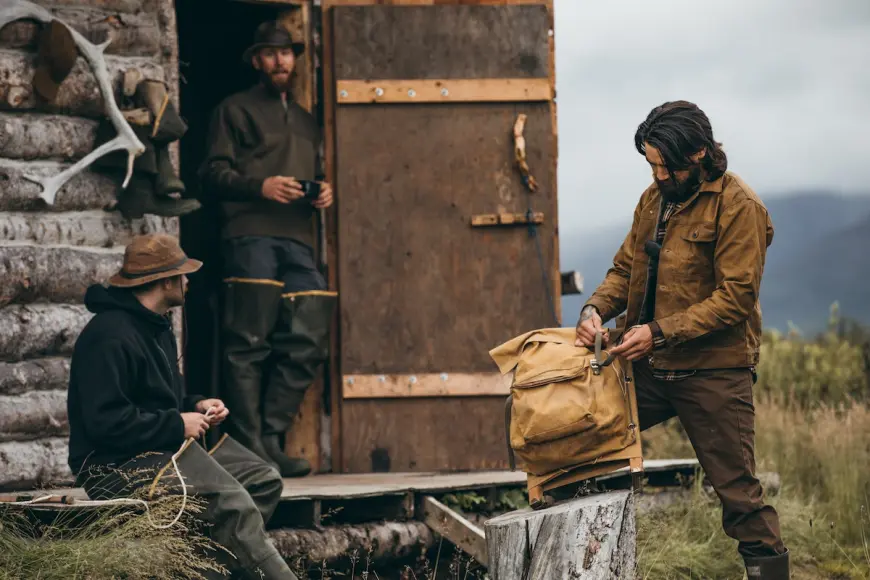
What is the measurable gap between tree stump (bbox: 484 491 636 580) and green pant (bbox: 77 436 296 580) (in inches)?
34.4

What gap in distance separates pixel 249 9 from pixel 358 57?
50.8 inches

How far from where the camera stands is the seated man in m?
4.92

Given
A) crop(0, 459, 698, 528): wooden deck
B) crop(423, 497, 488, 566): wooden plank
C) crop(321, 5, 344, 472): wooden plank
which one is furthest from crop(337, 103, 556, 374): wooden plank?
crop(423, 497, 488, 566): wooden plank

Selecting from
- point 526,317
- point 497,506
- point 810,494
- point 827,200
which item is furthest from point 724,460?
point 827,200

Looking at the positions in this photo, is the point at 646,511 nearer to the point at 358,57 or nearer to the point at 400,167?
the point at 400,167

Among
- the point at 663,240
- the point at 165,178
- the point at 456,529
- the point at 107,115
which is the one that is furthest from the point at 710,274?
the point at 107,115

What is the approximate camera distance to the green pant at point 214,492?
4949mm

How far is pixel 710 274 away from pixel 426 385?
2.50 meters

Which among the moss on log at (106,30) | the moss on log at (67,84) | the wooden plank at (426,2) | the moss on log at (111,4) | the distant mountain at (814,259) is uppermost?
the wooden plank at (426,2)

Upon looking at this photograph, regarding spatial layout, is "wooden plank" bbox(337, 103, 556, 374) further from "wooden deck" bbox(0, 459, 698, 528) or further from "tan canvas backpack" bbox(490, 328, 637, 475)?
"tan canvas backpack" bbox(490, 328, 637, 475)

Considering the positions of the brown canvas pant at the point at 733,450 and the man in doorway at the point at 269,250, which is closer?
the brown canvas pant at the point at 733,450

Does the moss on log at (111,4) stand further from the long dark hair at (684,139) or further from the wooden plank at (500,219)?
the long dark hair at (684,139)

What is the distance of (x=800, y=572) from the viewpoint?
271 inches

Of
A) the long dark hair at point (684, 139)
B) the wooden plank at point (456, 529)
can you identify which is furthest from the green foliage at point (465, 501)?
the long dark hair at point (684, 139)
